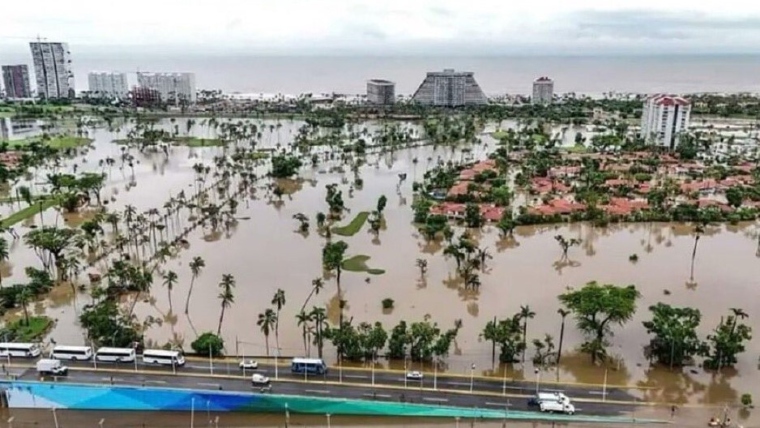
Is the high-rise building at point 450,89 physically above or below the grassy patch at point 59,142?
above

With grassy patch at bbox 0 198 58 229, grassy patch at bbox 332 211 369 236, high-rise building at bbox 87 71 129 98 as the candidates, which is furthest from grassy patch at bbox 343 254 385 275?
high-rise building at bbox 87 71 129 98

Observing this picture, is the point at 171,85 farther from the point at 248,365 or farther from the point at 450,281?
the point at 248,365

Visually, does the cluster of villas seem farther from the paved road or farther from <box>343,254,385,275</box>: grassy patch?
the paved road

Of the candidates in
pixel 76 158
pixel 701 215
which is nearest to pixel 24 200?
pixel 76 158

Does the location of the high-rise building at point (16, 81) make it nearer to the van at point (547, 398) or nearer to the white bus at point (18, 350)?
the white bus at point (18, 350)

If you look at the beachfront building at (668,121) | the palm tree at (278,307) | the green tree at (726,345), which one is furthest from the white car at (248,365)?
the beachfront building at (668,121)

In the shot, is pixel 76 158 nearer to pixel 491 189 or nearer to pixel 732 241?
pixel 491 189
